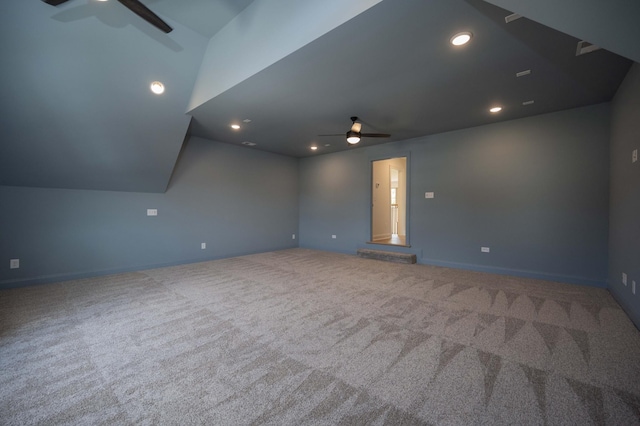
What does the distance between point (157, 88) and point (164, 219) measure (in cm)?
258

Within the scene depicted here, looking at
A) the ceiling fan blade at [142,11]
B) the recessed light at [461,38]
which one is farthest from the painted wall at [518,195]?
the ceiling fan blade at [142,11]

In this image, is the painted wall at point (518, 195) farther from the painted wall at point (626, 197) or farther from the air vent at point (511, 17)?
the air vent at point (511, 17)

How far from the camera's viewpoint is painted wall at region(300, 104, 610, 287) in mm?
3809

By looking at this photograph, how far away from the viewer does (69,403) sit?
1.56m

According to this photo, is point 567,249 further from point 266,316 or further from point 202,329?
point 202,329

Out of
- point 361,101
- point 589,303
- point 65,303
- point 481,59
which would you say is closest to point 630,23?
point 481,59

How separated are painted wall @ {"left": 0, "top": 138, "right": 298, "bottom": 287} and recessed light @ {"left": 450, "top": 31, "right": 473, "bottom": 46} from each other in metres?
5.00

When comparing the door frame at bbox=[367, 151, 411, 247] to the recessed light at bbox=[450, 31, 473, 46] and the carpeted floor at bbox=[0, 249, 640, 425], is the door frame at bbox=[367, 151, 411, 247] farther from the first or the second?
the recessed light at bbox=[450, 31, 473, 46]

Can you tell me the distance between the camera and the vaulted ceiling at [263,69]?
2109mm

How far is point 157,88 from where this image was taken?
3602mm

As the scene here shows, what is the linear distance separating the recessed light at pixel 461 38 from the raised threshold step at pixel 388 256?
12.8ft

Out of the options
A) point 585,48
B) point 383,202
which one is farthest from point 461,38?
point 383,202

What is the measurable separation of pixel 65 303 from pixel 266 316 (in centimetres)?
261

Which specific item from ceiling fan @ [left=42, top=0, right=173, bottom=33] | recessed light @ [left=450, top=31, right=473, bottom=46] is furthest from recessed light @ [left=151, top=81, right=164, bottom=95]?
recessed light @ [left=450, top=31, right=473, bottom=46]
